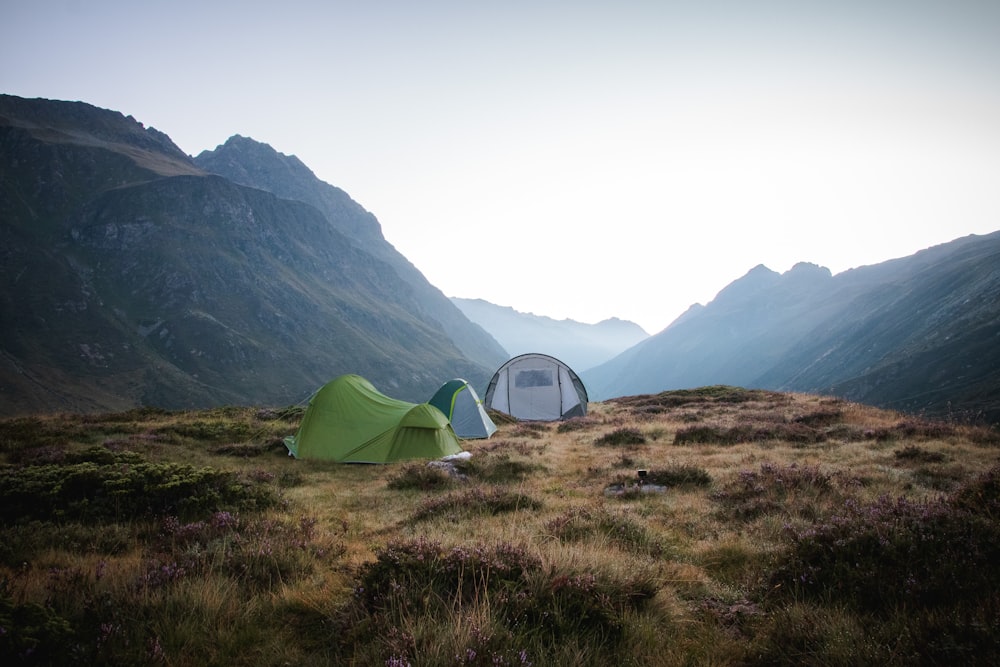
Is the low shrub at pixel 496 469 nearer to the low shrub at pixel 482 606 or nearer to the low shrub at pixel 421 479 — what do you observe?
the low shrub at pixel 421 479

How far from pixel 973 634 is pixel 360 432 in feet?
51.4

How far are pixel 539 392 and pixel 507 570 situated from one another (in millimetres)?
26643

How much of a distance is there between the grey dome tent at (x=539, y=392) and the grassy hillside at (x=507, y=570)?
2004 centimetres

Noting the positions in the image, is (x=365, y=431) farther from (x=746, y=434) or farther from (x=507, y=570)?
(x=746, y=434)

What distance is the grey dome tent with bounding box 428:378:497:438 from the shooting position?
22359mm

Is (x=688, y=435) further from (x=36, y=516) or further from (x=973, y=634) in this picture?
(x=36, y=516)

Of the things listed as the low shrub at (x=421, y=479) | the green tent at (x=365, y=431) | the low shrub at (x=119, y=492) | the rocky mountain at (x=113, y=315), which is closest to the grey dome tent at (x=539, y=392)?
the green tent at (x=365, y=431)

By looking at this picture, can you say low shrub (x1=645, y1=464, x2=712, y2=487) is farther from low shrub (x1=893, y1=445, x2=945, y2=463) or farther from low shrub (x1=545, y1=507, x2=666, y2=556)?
low shrub (x1=893, y1=445, x2=945, y2=463)

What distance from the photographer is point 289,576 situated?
16.7ft

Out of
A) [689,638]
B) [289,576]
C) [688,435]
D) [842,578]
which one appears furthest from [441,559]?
[688,435]

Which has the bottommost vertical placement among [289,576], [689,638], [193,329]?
[689,638]

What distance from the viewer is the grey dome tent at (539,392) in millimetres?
30641

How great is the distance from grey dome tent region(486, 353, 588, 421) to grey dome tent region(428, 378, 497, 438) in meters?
7.61

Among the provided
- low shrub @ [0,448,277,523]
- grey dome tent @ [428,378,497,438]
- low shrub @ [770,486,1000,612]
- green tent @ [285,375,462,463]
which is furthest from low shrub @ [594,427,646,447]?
low shrub @ [0,448,277,523]
